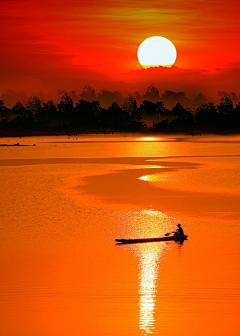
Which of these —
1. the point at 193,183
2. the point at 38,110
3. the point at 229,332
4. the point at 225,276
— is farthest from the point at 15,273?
the point at 38,110

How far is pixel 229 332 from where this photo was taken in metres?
10.6

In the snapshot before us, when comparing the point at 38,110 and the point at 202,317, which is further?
the point at 38,110

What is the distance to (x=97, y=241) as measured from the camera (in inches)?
745

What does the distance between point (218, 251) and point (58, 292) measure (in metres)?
5.80

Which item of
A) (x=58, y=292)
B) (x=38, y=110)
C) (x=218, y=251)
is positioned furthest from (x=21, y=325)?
(x=38, y=110)

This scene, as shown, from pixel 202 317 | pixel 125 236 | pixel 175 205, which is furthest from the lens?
pixel 175 205

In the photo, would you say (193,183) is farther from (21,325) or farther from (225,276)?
(21,325)

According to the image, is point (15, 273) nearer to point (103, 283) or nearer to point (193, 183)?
point (103, 283)

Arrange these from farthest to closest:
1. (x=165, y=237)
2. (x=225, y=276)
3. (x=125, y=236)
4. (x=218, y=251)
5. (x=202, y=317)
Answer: (x=125, y=236), (x=165, y=237), (x=218, y=251), (x=225, y=276), (x=202, y=317)

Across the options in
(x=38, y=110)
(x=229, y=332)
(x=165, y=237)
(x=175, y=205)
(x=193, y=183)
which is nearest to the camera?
(x=229, y=332)

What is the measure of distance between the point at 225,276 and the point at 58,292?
3.87 m

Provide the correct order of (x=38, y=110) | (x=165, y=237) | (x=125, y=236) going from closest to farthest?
(x=165, y=237) < (x=125, y=236) < (x=38, y=110)

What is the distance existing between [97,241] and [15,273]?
15.6 ft

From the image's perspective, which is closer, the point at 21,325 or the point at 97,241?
the point at 21,325
